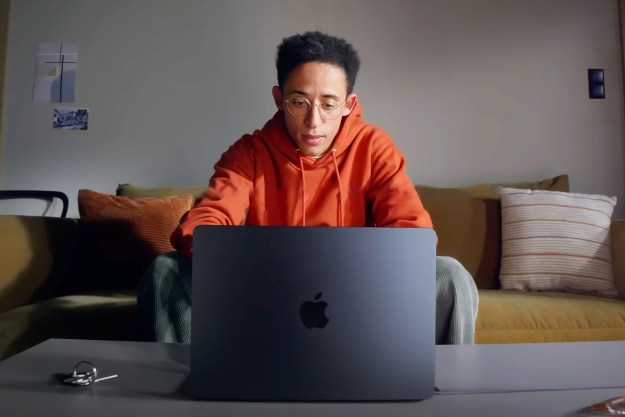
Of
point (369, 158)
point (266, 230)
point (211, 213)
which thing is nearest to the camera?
point (266, 230)

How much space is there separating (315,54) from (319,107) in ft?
0.44

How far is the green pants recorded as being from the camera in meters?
0.98

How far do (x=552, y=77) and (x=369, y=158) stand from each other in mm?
1446

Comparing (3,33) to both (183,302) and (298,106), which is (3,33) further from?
(183,302)

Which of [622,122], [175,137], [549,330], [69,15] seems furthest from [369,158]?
[69,15]

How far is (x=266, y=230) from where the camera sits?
0.56 metres

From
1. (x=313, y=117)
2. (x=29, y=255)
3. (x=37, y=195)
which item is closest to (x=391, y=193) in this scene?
(x=313, y=117)

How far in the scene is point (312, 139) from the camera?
1.24 metres

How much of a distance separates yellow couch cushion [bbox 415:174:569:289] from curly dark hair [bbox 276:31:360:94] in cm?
77

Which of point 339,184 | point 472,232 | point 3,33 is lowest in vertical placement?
point 472,232

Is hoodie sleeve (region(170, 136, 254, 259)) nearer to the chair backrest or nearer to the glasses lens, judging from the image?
the glasses lens

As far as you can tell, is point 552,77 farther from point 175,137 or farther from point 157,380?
point 157,380

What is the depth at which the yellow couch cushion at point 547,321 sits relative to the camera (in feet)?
4.47

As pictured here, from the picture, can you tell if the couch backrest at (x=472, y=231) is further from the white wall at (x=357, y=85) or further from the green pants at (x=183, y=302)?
→ the green pants at (x=183, y=302)
